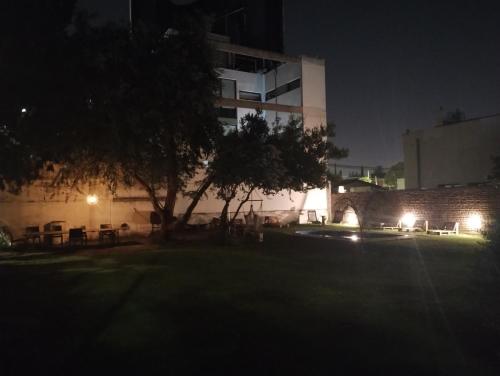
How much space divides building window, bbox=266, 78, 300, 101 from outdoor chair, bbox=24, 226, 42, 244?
1722 cm

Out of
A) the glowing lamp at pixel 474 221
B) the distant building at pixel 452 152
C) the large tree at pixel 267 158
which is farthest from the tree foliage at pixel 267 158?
the distant building at pixel 452 152

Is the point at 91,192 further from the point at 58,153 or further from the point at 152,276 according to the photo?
the point at 152,276

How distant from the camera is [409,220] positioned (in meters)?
21.2

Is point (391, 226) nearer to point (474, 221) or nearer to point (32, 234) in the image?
point (474, 221)

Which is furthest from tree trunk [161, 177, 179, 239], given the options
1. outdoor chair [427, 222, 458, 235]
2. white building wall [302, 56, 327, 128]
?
white building wall [302, 56, 327, 128]

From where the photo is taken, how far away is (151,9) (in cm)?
2800

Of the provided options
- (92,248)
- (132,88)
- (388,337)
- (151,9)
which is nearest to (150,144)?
(132,88)

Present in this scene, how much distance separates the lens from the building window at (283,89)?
28000 millimetres

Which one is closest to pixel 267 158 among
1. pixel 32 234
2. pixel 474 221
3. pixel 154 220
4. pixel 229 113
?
pixel 154 220

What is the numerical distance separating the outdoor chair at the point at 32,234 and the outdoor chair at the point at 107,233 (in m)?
2.29

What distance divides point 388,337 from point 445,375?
3.90 ft

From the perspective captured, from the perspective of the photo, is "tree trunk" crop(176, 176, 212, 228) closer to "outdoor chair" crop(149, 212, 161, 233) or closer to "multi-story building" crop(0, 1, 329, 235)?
"outdoor chair" crop(149, 212, 161, 233)

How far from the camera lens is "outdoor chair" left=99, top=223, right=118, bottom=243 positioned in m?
17.8

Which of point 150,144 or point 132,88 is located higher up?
point 132,88
